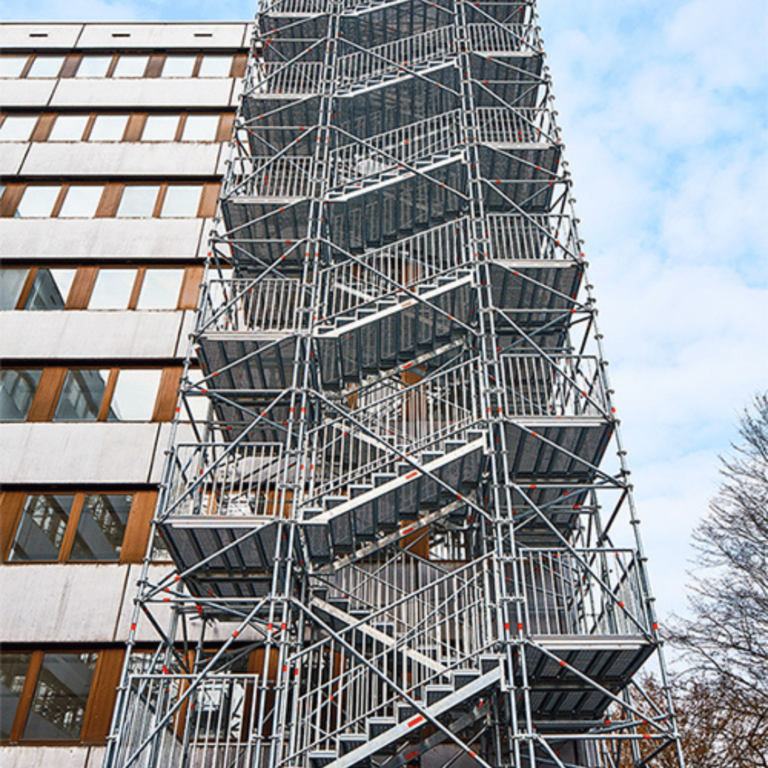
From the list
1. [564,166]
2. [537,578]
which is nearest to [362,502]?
[537,578]

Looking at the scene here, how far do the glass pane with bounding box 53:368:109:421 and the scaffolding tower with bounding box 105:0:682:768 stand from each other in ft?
7.67

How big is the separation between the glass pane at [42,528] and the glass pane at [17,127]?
42.5ft

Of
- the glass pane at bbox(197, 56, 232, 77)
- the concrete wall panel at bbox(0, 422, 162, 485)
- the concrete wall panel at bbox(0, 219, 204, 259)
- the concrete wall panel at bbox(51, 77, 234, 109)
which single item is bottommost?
the concrete wall panel at bbox(0, 422, 162, 485)

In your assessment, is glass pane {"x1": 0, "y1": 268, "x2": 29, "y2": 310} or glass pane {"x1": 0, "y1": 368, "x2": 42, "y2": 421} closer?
glass pane {"x1": 0, "y1": 368, "x2": 42, "y2": 421}

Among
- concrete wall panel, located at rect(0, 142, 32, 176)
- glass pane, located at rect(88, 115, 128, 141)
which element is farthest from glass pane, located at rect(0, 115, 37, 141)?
glass pane, located at rect(88, 115, 128, 141)

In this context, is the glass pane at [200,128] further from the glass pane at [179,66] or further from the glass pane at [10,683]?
the glass pane at [10,683]

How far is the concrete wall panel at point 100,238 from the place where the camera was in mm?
20344

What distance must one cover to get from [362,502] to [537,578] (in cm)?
443

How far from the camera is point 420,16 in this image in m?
21.5

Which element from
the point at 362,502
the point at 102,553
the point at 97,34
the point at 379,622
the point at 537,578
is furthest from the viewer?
the point at 97,34

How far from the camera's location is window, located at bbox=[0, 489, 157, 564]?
51.2ft

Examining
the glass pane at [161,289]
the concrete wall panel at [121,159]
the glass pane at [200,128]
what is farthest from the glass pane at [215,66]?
the glass pane at [161,289]

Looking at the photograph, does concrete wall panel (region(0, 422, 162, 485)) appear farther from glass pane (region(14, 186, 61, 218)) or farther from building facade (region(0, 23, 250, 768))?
glass pane (region(14, 186, 61, 218))

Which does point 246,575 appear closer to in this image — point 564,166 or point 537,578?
point 537,578
